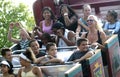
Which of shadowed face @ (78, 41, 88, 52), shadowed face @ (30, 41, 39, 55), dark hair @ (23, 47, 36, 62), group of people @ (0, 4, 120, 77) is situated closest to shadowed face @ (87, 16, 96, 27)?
group of people @ (0, 4, 120, 77)

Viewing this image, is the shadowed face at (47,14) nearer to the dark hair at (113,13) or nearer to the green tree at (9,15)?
the dark hair at (113,13)

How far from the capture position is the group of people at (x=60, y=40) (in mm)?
6412

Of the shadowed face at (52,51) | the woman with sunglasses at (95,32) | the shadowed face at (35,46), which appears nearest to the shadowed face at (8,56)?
the shadowed face at (35,46)

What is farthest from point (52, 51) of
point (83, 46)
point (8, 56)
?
point (8, 56)

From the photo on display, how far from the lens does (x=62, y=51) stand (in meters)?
7.20

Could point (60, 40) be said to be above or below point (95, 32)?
below

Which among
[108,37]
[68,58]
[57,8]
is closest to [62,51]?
[68,58]

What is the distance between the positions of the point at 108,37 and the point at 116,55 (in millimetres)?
344

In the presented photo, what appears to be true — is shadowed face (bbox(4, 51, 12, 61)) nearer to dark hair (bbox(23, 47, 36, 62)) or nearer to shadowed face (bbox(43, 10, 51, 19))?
dark hair (bbox(23, 47, 36, 62))

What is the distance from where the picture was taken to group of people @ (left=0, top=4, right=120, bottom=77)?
641cm

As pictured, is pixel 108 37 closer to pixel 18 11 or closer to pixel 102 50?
pixel 102 50

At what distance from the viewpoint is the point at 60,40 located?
7.54 meters

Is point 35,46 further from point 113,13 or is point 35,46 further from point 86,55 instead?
point 113,13

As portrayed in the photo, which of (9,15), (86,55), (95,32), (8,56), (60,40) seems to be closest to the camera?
(86,55)
